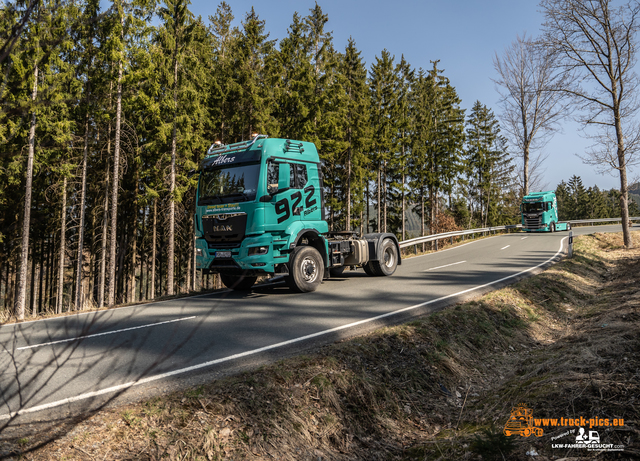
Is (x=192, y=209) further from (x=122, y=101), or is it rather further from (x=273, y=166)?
(x=273, y=166)

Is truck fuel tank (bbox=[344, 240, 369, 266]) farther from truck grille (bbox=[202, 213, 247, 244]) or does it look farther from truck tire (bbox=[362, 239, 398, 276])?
truck grille (bbox=[202, 213, 247, 244])

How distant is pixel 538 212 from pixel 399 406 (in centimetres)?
3258

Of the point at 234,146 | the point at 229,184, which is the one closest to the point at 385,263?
the point at 229,184

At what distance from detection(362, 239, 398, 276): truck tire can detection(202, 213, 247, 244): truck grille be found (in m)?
4.93

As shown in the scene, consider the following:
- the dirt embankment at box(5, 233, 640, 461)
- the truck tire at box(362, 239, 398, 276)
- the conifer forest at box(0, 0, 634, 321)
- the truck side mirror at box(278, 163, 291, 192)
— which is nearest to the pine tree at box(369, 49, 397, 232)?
the conifer forest at box(0, 0, 634, 321)

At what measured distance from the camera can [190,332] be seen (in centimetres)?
660

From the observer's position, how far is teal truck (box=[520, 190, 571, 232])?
32.1 m

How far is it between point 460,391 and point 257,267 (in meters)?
5.14

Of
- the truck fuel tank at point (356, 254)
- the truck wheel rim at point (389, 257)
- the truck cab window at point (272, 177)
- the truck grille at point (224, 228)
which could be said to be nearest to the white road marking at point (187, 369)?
the truck fuel tank at point (356, 254)

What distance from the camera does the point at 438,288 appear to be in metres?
10.3

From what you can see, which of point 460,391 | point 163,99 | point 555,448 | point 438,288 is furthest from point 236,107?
point 555,448

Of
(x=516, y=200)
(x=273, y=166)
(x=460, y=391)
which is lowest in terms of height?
(x=460, y=391)

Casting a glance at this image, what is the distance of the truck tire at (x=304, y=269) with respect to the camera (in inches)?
380

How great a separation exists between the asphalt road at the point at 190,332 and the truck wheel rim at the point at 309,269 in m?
0.43
